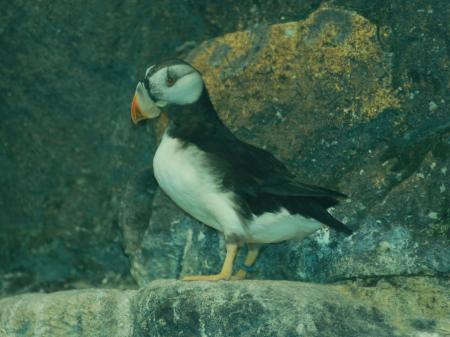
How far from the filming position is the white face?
14.8 feet

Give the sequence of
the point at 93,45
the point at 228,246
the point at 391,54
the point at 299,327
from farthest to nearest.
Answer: the point at 93,45 → the point at 391,54 → the point at 228,246 → the point at 299,327

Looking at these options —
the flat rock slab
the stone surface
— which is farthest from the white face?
the flat rock slab

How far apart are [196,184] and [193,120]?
34cm

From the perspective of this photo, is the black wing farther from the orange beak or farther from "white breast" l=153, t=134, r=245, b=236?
the orange beak

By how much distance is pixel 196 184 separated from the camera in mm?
4352

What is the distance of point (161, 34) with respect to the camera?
16.7 ft

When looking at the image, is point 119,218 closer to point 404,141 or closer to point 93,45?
point 93,45

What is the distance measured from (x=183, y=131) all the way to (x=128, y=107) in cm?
79

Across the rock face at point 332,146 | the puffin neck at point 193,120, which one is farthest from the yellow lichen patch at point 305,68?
the puffin neck at point 193,120

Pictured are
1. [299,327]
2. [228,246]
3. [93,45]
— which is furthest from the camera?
[93,45]

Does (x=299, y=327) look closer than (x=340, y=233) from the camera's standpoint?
Yes

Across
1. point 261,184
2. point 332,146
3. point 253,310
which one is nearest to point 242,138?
point 332,146

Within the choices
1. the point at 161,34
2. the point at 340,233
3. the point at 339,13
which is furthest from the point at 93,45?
the point at 340,233

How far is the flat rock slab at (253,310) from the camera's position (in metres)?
3.93
